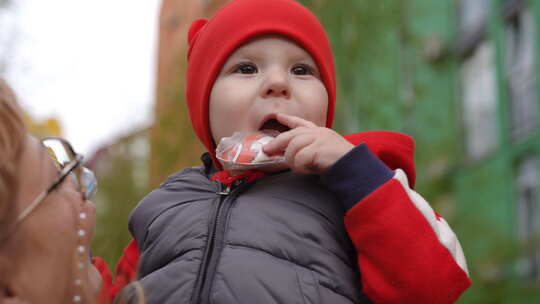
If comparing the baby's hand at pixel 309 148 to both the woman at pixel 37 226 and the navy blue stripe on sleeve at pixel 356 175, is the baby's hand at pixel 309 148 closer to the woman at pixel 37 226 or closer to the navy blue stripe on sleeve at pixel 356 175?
the navy blue stripe on sleeve at pixel 356 175

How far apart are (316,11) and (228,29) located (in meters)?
8.27

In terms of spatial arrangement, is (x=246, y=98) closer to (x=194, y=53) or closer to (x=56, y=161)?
(x=194, y=53)

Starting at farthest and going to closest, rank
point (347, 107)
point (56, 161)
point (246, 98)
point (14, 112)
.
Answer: point (347, 107) < point (246, 98) < point (56, 161) < point (14, 112)

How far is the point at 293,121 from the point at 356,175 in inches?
8.8

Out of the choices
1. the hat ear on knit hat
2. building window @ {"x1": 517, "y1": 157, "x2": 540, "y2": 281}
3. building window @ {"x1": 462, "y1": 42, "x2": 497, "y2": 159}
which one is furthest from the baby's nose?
building window @ {"x1": 462, "y1": 42, "x2": 497, "y2": 159}

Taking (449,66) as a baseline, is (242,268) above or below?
above

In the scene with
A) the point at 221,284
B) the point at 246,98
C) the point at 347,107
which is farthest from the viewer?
the point at 347,107

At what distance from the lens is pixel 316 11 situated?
10266 millimetres

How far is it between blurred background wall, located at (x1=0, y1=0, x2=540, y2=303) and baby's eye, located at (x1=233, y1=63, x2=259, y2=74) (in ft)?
20.4

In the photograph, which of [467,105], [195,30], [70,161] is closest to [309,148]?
[70,161]

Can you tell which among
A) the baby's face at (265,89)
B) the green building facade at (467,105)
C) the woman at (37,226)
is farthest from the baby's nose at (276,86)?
the green building facade at (467,105)

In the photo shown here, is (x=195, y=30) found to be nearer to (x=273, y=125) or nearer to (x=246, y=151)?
(x=273, y=125)

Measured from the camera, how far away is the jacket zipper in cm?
172

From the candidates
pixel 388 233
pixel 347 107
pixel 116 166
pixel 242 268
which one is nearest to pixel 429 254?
pixel 388 233
